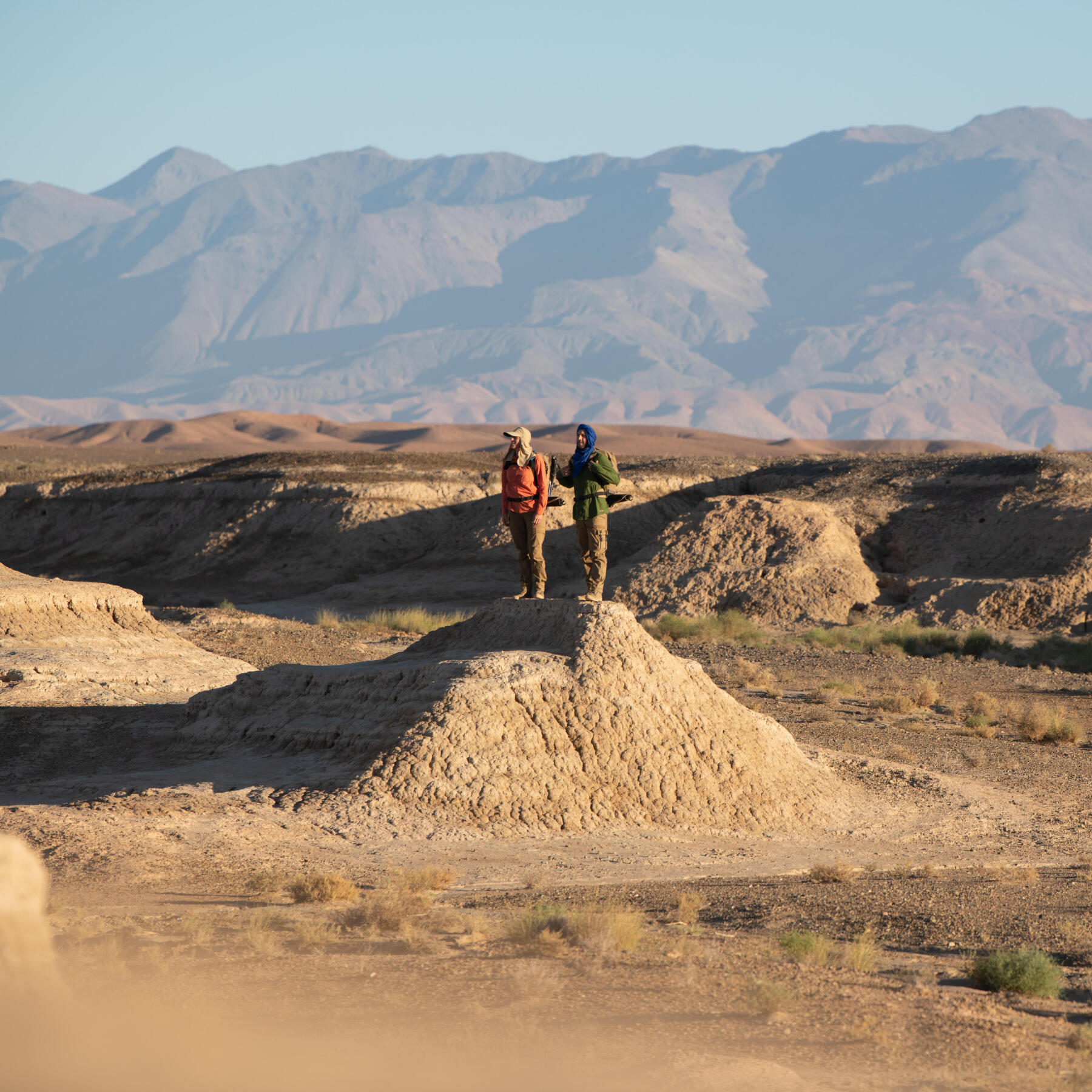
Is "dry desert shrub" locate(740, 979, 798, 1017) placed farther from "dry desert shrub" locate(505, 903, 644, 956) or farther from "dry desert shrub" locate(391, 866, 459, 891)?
"dry desert shrub" locate(391, 866, 459, 891)

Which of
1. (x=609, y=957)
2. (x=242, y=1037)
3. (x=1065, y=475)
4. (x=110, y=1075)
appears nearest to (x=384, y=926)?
(x=609, y=957)

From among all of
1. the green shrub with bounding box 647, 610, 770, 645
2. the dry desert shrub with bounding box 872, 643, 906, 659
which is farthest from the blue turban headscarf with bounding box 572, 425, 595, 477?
the green shrub with bounding box 647, 610, 770, 645

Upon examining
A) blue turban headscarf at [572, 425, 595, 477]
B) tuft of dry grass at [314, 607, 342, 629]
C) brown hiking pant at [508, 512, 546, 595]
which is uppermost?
blue turban headscarf at [572, 425, 595, 477]

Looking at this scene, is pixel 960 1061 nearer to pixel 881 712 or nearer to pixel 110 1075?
pixel 110 1075

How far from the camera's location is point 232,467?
142ft

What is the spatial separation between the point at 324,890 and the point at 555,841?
2.64m

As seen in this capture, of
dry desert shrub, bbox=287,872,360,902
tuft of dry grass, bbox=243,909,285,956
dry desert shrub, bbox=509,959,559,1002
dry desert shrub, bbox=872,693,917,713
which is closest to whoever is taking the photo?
dry desert shrub, bbox=509,959,559,1002

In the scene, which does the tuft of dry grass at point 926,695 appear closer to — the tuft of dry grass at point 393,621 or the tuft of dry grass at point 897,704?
the tuft of dry grass at point 897,704

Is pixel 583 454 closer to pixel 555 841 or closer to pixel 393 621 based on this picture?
pixel 555 841

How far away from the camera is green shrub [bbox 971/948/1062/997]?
19.4 ft

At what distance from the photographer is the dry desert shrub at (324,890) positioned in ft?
24.7

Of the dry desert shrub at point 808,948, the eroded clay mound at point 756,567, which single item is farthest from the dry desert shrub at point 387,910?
the eroded clay mound at point 756,567

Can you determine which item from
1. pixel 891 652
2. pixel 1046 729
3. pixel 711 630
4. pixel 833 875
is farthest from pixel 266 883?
pixel 711 630

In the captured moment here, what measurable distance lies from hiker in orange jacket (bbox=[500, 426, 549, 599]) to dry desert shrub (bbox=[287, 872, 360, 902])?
14.7 feet
